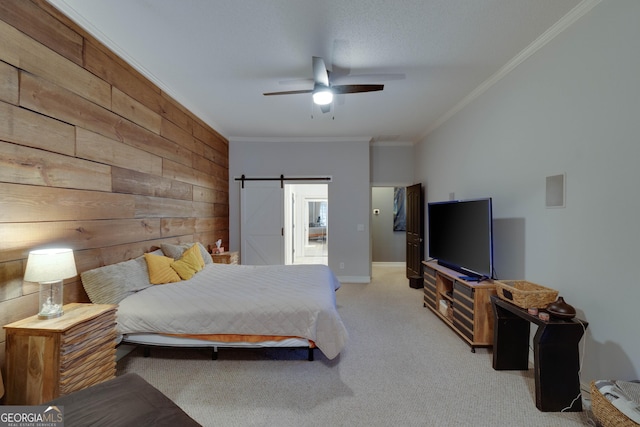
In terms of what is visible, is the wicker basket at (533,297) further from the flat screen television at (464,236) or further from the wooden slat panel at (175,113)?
the wooden slat panel at (175,113)

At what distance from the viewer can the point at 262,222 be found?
219 inches

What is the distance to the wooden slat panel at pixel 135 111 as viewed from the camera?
2629mm

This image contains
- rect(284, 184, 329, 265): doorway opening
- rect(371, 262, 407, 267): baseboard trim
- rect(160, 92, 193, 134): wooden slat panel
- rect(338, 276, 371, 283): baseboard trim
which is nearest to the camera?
rect(160, 92, 193, 134): wooden slat panel

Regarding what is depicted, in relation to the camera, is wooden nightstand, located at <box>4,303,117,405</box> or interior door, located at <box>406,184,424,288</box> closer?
wooden nightstand, located at <box>4,303,117,405</box>

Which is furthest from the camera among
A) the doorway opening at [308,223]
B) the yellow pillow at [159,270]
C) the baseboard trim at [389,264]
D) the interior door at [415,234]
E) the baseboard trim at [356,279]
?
the doorway opening at [308,223]

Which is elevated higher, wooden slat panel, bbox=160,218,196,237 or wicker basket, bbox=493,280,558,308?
wooden slat panel, bbox=160,218,196,237

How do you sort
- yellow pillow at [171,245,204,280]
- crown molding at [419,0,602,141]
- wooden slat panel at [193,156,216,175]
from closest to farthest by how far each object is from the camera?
crown molding at [419,0,602,141] → yellow pillow at [171,245,204,280] → wooden slat panel at [193,156,216,175]

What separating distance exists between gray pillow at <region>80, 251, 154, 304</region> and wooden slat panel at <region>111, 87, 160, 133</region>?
1.48 meters

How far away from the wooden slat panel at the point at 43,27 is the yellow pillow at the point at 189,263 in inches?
82.9

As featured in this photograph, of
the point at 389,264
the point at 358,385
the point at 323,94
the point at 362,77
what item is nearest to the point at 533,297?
the point at 358,385

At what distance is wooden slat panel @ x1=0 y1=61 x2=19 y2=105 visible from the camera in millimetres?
1701

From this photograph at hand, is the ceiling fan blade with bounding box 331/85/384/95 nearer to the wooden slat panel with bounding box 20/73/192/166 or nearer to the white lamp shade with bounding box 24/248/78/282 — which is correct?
the wooden slat panel with bounding box 20/73/192/166

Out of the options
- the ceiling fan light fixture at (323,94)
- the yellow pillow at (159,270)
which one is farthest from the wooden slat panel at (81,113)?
the ceiling fan light fixture at (323,94)
